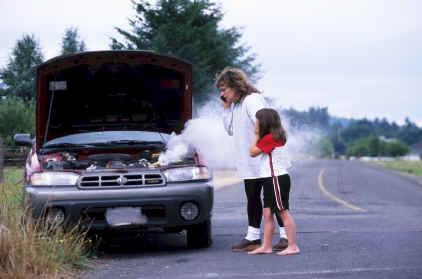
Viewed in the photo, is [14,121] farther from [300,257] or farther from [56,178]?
[300,257]

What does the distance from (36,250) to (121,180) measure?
4.15 feet

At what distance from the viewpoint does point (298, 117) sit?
41.8 ft

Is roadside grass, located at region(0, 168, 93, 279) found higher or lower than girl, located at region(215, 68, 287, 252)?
lower

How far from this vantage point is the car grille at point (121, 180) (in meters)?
6.45

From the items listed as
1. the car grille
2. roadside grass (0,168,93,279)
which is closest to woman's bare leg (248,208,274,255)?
the car grille

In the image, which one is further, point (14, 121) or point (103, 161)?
point (14, 121)

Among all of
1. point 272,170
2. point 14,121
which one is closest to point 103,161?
point 272,170

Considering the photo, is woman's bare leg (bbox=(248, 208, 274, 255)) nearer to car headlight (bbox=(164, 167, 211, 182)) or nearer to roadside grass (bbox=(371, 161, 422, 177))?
car headlight (bbox=(164, 167, 211, 182))

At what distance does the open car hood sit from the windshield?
0.66 ft

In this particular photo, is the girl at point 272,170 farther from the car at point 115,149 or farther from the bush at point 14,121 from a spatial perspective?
the bush at point 14,121

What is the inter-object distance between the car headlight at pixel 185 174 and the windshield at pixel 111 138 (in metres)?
1.08

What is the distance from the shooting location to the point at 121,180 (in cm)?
647

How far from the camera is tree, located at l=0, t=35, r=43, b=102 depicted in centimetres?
2020

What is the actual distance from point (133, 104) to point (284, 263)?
3.50 meters
